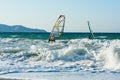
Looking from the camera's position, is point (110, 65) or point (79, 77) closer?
point (79, 77)

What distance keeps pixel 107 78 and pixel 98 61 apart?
4151 mm

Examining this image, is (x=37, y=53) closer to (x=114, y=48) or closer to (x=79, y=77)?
(x=114, y=48)

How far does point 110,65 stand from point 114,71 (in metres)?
1.37

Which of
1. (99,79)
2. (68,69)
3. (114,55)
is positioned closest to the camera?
(99,79)

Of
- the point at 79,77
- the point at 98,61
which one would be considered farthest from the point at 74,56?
the point at 79,77

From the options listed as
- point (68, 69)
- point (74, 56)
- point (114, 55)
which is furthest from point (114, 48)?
point (68, 69)

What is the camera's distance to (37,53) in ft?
59.3

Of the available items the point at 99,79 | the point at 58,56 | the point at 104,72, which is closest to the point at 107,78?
the point at 99,79

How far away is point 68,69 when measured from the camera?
12438 mm

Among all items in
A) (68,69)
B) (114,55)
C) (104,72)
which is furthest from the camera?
(114,55)

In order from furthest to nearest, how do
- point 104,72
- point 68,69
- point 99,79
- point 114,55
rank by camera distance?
1. point 114,55
2. point 68,69
3. point 104,72
4. point 99,79

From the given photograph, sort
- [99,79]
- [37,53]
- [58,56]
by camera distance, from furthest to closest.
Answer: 1. [37,53]
2. [58,56]
3. [99,79]

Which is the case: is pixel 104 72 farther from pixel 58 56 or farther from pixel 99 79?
pixel 58 56

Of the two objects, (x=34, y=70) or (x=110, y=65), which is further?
(x=110, y=65)
